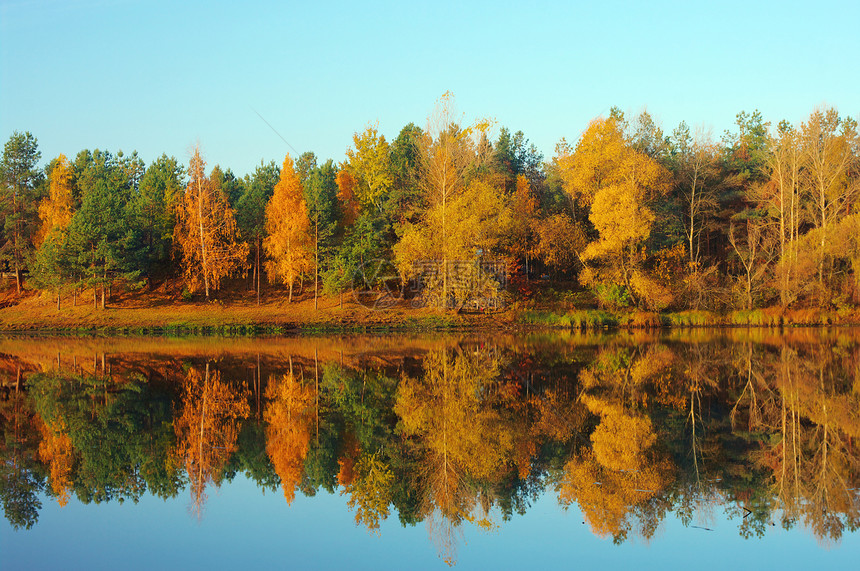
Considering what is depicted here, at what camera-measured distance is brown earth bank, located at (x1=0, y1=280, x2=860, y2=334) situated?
38750mm

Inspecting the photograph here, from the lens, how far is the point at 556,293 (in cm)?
4512

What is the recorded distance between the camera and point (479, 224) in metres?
39.5

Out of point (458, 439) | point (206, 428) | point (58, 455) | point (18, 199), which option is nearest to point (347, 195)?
point (18, 199)

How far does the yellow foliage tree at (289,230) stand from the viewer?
142 ft

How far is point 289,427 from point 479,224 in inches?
1090

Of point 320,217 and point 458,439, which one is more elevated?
point 320,217

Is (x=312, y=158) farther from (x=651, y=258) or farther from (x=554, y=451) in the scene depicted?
(x=554, y=451)

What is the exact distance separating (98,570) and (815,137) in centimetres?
4746

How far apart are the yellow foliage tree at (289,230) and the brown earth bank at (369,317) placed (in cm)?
264

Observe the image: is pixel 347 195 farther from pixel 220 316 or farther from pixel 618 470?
pixel 618 470

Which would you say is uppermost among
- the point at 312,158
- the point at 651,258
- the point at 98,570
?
the point at 312,158

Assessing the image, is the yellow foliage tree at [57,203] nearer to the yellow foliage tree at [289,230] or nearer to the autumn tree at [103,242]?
the autumn tree at [103,242]

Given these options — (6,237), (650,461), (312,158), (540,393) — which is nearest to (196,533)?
(650,461)

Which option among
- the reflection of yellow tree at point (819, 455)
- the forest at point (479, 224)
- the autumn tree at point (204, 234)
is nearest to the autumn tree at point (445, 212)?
the forest at point (479, 224)
